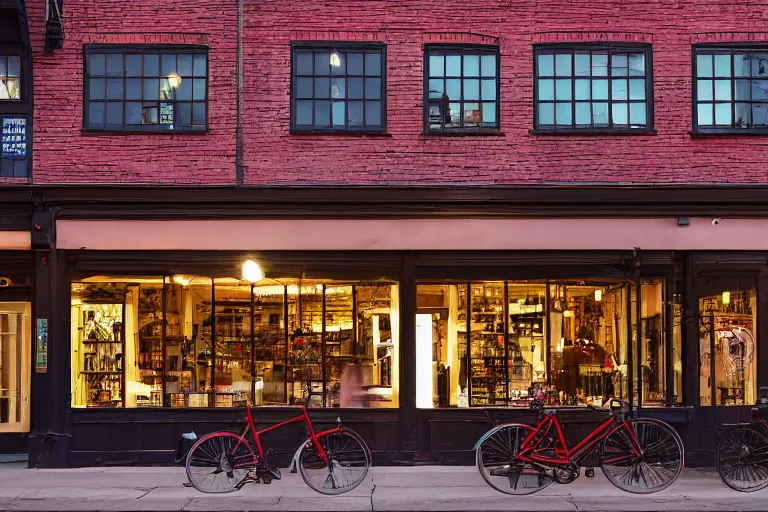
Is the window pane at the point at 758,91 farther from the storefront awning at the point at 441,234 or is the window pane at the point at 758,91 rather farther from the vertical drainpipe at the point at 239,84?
the vertical drainpipe at the point at 239,84

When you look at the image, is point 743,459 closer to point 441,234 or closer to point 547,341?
point 547,341

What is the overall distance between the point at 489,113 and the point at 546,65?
1133 millimetres

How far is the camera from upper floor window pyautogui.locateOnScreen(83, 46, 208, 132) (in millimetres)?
15039

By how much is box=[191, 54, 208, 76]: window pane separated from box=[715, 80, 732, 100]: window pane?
778 centimetres

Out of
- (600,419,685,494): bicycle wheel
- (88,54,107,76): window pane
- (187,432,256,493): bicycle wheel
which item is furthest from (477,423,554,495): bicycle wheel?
(88,54,107,76): window pane

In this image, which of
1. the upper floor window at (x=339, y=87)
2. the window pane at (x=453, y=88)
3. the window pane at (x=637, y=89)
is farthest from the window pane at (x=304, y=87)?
the window pane at (x=637, y=89)

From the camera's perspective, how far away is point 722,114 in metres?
15.2

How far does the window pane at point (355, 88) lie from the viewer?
1513cm

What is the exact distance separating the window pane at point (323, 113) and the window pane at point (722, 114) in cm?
591

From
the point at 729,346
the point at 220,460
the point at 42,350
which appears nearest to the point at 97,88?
the point at 42,350

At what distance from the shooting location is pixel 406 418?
14727mm

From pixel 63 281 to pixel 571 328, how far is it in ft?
25.2

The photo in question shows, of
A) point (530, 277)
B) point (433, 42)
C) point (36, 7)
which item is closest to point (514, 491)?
point (530, 277)

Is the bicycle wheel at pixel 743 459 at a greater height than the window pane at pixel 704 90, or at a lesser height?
lesser
